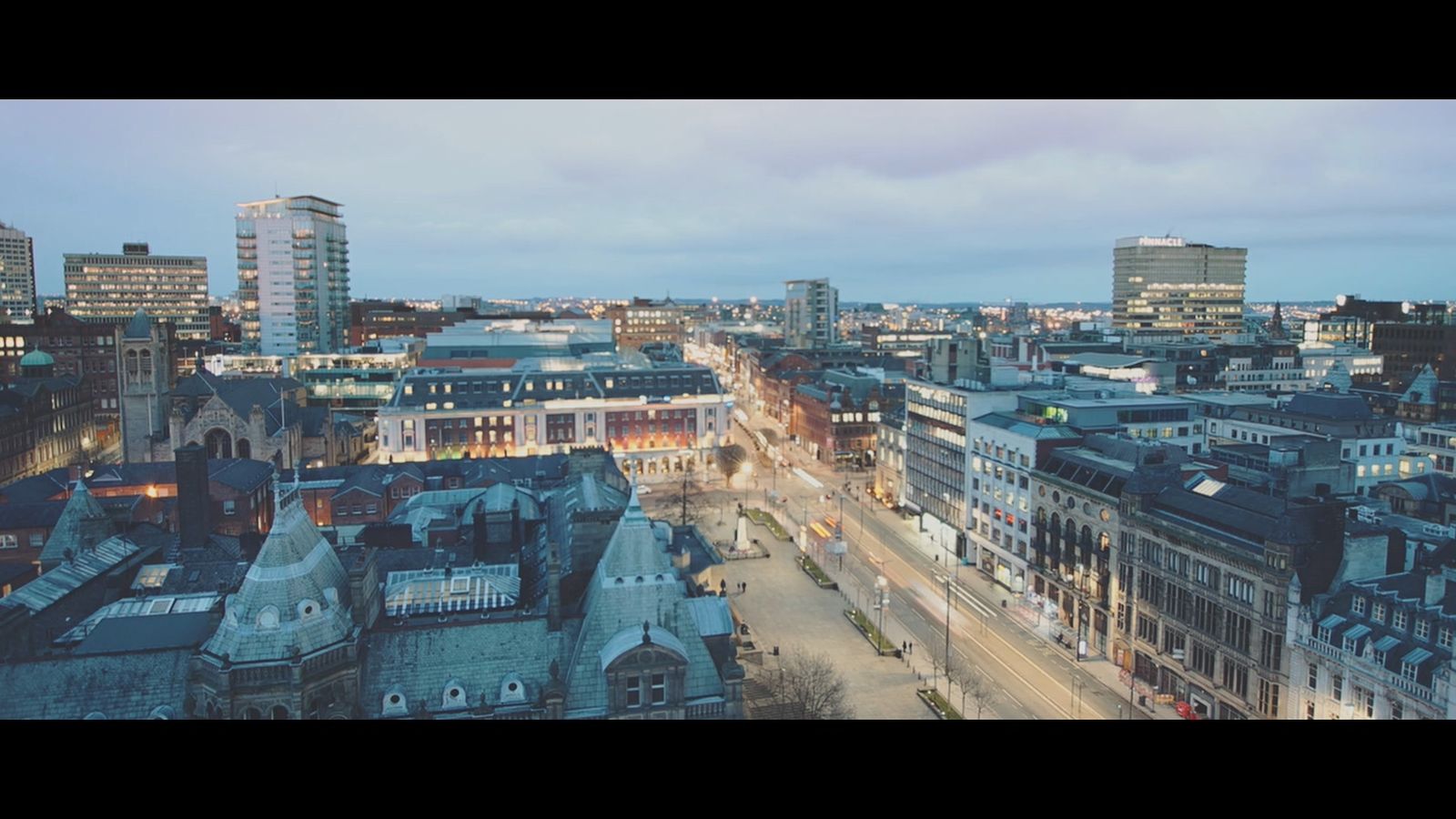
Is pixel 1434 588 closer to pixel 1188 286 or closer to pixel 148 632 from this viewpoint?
pixel 148 632

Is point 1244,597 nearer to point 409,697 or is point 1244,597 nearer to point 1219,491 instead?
point 1219,491

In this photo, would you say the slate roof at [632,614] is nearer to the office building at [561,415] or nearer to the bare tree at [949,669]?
the bare tree at [949,669]

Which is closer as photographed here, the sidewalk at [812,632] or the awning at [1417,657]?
the awning at [1417,657]

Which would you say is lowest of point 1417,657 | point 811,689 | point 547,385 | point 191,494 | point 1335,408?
point 811,689

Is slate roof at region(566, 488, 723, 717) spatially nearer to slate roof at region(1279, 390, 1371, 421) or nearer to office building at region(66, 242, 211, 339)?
slate roof at region(1279, 390, 1371, 421)

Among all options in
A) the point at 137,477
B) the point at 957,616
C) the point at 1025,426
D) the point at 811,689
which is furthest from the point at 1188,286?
the point at 137,477

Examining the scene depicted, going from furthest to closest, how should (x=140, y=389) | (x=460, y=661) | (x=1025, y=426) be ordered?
(x=140, y=389) < (x=1025, y=426) < (x=460, y=661)

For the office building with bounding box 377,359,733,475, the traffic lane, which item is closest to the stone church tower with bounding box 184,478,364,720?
the traffic lane

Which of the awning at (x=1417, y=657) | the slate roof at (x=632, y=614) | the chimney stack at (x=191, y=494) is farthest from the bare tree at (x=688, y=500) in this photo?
the awning at (x=1417, y=657)
